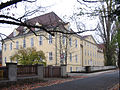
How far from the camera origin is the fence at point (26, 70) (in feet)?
45.2

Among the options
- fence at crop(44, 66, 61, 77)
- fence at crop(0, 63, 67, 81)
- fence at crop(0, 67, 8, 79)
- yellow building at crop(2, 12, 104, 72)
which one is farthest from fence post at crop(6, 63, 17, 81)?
yellow building at crop(2, 12, 104, 72)

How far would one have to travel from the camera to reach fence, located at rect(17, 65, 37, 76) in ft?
45.2

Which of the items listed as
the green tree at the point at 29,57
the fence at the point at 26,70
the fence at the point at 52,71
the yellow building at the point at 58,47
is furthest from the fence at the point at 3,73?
the yellow building at the point at 58,47

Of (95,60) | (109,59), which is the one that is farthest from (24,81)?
(95,60)

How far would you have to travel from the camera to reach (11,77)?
12.3 meters

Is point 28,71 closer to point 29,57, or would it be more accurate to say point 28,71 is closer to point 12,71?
point 12,71

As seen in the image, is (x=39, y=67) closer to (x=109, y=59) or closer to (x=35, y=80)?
(x=35, y=80)

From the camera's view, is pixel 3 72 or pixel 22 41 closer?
pixel 3 72

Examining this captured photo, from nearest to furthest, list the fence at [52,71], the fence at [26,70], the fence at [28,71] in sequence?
the fence at [28,71] < the fence at [26,70] < the fence at [52,71]

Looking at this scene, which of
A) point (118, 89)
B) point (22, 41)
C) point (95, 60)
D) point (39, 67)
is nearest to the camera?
point (118, 89)

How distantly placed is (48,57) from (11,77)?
66.0 ft

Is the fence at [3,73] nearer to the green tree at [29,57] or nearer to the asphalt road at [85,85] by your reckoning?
the asphalt road at [85,85]

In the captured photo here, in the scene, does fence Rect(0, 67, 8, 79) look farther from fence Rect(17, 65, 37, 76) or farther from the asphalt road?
the asphalt road

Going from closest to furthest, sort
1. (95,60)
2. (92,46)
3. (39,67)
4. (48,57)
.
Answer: (39,67)
(48,57)
(92,46)
(95,60)
